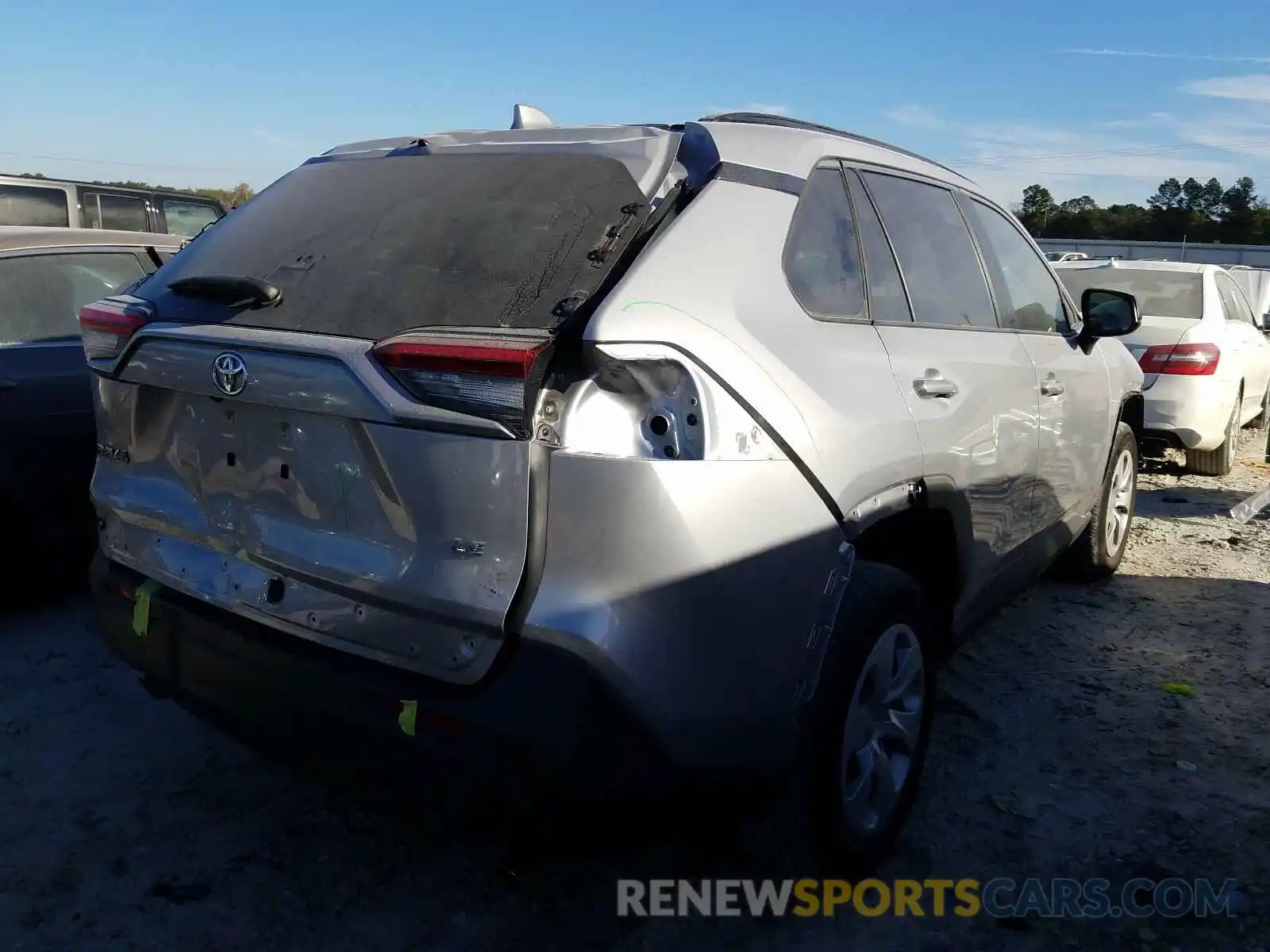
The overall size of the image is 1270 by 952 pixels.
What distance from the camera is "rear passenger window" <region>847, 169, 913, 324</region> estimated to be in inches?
107

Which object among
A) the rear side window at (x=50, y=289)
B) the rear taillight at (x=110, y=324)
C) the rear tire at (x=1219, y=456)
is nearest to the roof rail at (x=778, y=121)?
the rear taillight at (x=110, y=324)

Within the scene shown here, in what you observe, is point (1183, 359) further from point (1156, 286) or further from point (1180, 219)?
point (1180, 219)

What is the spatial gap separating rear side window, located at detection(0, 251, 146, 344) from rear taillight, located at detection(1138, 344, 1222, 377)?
6524 mm

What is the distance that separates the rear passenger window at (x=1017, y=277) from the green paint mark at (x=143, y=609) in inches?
110

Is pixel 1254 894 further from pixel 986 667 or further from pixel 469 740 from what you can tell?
pixel 469 740

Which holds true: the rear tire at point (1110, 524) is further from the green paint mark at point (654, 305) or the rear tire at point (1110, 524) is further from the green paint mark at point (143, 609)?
the green paint mark at point (143, 609)

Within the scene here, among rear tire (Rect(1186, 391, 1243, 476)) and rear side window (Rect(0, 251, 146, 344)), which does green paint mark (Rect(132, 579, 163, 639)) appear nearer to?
rear side window (Rect(0, 251, 146, 344))

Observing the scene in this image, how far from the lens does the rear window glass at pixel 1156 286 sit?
7.56 meters

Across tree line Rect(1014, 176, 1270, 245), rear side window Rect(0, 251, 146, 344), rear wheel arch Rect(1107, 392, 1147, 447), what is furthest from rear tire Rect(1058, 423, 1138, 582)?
tree line Rect(1014, 176, 1270, 245)

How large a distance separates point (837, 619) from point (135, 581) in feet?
5.63

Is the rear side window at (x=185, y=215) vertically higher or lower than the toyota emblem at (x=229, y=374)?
higher

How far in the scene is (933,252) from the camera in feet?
10.4

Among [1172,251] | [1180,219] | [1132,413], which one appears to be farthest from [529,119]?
[1180,219]

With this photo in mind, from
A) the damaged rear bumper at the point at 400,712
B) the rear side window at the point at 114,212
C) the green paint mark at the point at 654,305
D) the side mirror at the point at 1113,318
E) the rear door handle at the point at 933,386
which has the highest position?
the rear side window at the point at 114,212
